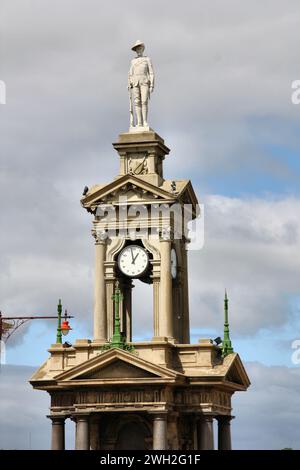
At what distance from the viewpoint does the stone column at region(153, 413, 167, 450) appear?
7575cm

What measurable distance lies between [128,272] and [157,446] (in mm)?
8222

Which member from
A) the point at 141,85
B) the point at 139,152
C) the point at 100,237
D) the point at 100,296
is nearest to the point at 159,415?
the point at 100,296

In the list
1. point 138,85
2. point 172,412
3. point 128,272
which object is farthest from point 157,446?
point 138,85

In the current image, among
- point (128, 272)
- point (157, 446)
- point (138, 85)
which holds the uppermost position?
point (138, 85)

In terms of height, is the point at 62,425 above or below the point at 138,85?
below

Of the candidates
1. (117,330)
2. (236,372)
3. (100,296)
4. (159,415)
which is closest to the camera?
(159,415)

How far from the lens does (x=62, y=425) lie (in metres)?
79.5

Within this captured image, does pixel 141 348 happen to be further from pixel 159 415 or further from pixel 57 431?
pixel 57 431

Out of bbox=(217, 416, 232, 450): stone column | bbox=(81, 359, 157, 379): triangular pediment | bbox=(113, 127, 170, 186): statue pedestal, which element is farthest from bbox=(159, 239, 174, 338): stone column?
bbox=(217, 416, 232, 450): stone column

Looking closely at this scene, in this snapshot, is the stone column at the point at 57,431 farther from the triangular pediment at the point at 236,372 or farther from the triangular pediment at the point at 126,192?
the triangular pediment at the point at 126,192

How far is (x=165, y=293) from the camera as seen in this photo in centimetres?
7819

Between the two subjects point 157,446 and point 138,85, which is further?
point 138,85

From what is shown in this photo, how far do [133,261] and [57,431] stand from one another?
8.13 meters

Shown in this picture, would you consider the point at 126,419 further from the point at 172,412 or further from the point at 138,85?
the point at 138,85
